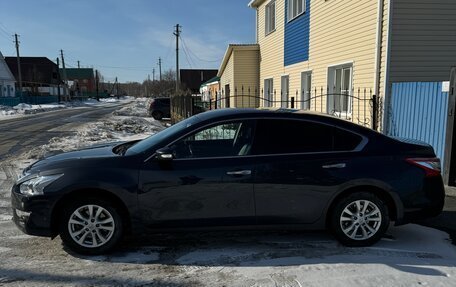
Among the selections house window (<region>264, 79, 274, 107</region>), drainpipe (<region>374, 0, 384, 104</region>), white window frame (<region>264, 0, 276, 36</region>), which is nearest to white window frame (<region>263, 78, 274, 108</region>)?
house window (<region>264, 79, 274, 107</region>)

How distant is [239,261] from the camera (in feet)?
14.0

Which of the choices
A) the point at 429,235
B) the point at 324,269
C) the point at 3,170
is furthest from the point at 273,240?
the point at 3,170

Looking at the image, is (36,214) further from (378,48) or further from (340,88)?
(340,88)

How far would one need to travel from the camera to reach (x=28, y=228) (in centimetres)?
429

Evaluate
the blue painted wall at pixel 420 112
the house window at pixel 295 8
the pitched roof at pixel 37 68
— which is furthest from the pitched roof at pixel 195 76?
the blue painted wall at pixel 420 112

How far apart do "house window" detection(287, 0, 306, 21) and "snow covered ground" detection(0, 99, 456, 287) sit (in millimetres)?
11241

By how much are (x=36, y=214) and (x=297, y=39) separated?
12.5 metres

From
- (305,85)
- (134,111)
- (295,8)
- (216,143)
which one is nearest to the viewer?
(216,143)

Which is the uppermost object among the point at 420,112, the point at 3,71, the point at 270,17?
the point at 3,71

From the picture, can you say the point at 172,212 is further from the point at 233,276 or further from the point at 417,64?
the point at 417,64

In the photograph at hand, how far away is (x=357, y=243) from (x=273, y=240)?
3.07 feet

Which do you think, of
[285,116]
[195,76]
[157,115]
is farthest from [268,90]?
[195,76]

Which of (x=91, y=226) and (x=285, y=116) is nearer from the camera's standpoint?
(x=91, y=226)

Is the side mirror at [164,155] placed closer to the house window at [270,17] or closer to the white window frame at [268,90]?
the white window frame at [268,90]
